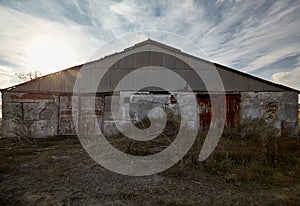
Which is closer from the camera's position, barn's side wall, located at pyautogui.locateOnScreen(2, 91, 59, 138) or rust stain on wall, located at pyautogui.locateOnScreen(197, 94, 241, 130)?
barn's side wall, located at pyautogui.locateOnScreen(2, 91, 59, 138)

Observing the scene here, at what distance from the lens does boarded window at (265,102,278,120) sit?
1055cm

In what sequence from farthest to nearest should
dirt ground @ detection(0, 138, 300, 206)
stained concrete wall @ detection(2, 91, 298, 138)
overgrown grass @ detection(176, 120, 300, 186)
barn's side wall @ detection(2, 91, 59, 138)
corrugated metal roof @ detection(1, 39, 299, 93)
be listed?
corrugated metal roof @ detection(1, 39, 299, 93), stained concrete wall @ detection(2, 91, 298, 138), barn's side wall @ detection(2, 91, 59, 138), overgrown grass @ detection(176, 120, 300, 186), dirt ground @ detection(0, 138, 300, 206)

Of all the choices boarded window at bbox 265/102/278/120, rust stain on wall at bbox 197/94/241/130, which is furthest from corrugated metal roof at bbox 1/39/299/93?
boarded window at bbox 265/102/278/120

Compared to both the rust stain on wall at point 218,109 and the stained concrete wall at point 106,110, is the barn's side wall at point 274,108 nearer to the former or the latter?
the stained concrete wall at point 106,110

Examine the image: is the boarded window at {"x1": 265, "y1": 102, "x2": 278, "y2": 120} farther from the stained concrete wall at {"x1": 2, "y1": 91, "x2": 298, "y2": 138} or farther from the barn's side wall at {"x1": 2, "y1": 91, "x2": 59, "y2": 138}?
the barn's side wall at {"x1": 2, "y1": 91, "x2": 59, "y2": 138}

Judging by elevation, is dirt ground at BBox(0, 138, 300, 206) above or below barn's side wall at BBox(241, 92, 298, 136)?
below

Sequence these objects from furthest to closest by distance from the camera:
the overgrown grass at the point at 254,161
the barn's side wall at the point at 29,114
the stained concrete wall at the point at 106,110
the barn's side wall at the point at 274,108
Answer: the barn's side wall at the point at 274,108
the stained concrete wall at the point at 106,110
the barn's side wall at the point at 29,114
the overgrown grass at the point at 254,161

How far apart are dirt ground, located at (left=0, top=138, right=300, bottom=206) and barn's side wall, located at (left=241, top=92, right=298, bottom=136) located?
21.4ft

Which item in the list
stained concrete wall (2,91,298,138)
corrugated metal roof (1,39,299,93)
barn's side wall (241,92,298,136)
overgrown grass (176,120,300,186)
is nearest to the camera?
overgrown grass (176,120,300,186)

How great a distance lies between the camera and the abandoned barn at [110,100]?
1041cm

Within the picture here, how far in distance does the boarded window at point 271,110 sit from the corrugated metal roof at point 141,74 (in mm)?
750

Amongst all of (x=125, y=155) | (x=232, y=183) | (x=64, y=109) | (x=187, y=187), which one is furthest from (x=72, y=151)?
(x=232, y=183)

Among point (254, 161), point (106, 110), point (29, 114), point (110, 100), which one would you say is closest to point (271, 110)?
point (254, 161)

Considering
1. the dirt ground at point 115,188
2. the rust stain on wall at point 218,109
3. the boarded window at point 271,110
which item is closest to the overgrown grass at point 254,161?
the dirt ground at point 115,188
